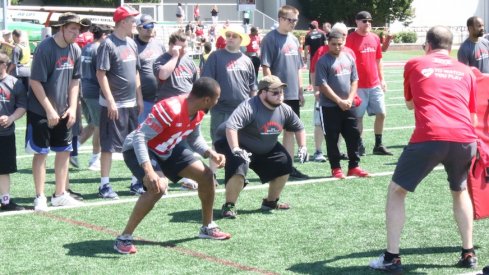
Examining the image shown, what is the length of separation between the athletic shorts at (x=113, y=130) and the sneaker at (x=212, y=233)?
222 cm

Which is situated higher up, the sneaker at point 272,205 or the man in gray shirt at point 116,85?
the man in gray shirt at point 116,85

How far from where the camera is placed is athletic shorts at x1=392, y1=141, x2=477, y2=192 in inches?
256

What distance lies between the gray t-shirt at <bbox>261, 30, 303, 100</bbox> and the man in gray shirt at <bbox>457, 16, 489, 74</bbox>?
233 cm

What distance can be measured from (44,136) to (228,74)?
236 cm

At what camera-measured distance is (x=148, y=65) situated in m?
10.7

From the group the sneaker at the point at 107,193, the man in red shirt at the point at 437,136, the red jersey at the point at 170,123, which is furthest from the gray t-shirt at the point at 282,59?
the man in red shirt at the point at 437,136

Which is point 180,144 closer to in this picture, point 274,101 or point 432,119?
point 274,101

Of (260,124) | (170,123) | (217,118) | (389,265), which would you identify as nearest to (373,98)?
(217,118)

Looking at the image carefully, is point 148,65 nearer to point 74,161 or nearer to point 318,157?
point 74,161

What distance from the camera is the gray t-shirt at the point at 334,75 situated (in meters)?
11.1

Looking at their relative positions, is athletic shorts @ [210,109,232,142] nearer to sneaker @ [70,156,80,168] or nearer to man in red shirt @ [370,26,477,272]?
sneaker @ [70,156,80,168]

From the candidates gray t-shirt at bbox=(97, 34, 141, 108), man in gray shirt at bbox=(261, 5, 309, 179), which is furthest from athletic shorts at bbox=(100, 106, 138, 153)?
man in gray shirt at bbox=(261, 5, 309, 179)

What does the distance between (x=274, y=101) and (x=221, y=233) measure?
5.42ft

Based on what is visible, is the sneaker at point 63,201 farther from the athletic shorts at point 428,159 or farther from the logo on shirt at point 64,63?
the athletic shorts at point 428,159
